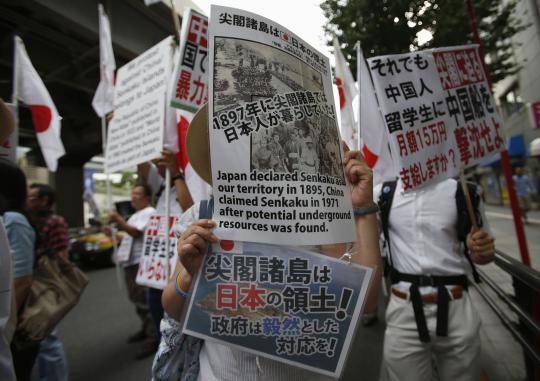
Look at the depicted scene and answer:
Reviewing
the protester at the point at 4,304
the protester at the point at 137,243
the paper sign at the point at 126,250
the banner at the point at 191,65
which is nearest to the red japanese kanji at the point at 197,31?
the banner at the point at 191,65

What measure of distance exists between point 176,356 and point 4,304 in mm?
591

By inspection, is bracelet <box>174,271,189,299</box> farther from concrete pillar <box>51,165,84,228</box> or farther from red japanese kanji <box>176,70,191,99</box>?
concrete pillar <box>51,165,84,228</box>

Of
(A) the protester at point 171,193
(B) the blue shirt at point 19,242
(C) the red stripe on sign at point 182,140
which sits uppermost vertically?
(C) the red stripe on sign at point 182,140

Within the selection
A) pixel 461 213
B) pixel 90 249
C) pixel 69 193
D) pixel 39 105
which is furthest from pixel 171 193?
pixel 69 193

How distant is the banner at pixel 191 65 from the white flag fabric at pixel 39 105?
1556 mm

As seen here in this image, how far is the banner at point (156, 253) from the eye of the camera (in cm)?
252

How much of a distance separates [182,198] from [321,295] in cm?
164

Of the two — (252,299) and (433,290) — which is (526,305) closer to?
(433,290)

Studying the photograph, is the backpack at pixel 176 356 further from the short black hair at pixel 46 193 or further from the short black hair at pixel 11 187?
the short black hair at pixel 46 193

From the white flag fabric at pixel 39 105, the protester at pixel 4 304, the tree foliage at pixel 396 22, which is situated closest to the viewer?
the protester at pixel 4 304

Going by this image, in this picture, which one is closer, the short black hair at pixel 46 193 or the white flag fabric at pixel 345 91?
the short black hair at pixel 46 193

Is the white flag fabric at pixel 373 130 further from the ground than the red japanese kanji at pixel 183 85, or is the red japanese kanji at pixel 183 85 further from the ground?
the red japanese kanji at pixel 183 85

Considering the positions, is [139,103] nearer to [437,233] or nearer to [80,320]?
[437,233]

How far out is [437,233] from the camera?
1873 mm
